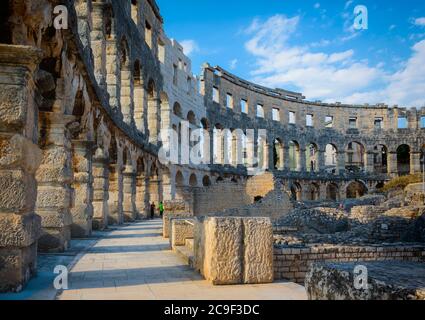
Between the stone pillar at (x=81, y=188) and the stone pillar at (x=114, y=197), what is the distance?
15.3 feet

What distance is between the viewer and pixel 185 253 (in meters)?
7.07

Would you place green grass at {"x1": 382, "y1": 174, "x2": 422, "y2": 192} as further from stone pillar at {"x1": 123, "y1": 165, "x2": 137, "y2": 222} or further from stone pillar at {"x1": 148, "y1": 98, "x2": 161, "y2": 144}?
stone pillar at {"x1": 123, "y1": 165, "x2": 137, "y2": 222}

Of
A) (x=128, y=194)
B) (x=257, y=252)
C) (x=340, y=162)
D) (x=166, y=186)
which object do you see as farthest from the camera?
(x=340, y=162)

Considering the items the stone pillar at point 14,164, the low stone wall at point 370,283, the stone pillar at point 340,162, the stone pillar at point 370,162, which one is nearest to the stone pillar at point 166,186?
the stone pillar at point 14,164

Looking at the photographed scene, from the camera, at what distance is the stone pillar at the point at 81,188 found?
10.5 meters

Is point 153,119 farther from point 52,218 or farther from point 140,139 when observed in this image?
point 52,218

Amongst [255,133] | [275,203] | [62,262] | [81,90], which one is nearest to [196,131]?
[255,133]

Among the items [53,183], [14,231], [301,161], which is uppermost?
[301,161]

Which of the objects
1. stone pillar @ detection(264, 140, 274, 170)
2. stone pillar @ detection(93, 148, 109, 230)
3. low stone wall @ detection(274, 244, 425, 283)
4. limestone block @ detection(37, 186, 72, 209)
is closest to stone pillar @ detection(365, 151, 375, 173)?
stone pillar @ detection(264, 140, 274, 170)

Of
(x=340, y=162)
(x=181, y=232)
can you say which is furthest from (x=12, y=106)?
(x=340, y=162)

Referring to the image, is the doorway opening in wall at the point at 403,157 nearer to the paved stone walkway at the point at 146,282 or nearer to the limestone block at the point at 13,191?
the paved stone walkway at the point at 146,282

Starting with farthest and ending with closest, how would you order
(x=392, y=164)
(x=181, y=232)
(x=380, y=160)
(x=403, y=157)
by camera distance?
(x=380, y=160)
(x=403, y=157)
(x=392, y=164)
(x=181, y=232)

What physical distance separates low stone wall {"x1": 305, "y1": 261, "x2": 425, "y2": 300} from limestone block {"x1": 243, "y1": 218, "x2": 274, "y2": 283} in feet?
8.68

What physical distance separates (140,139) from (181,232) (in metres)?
12.7
